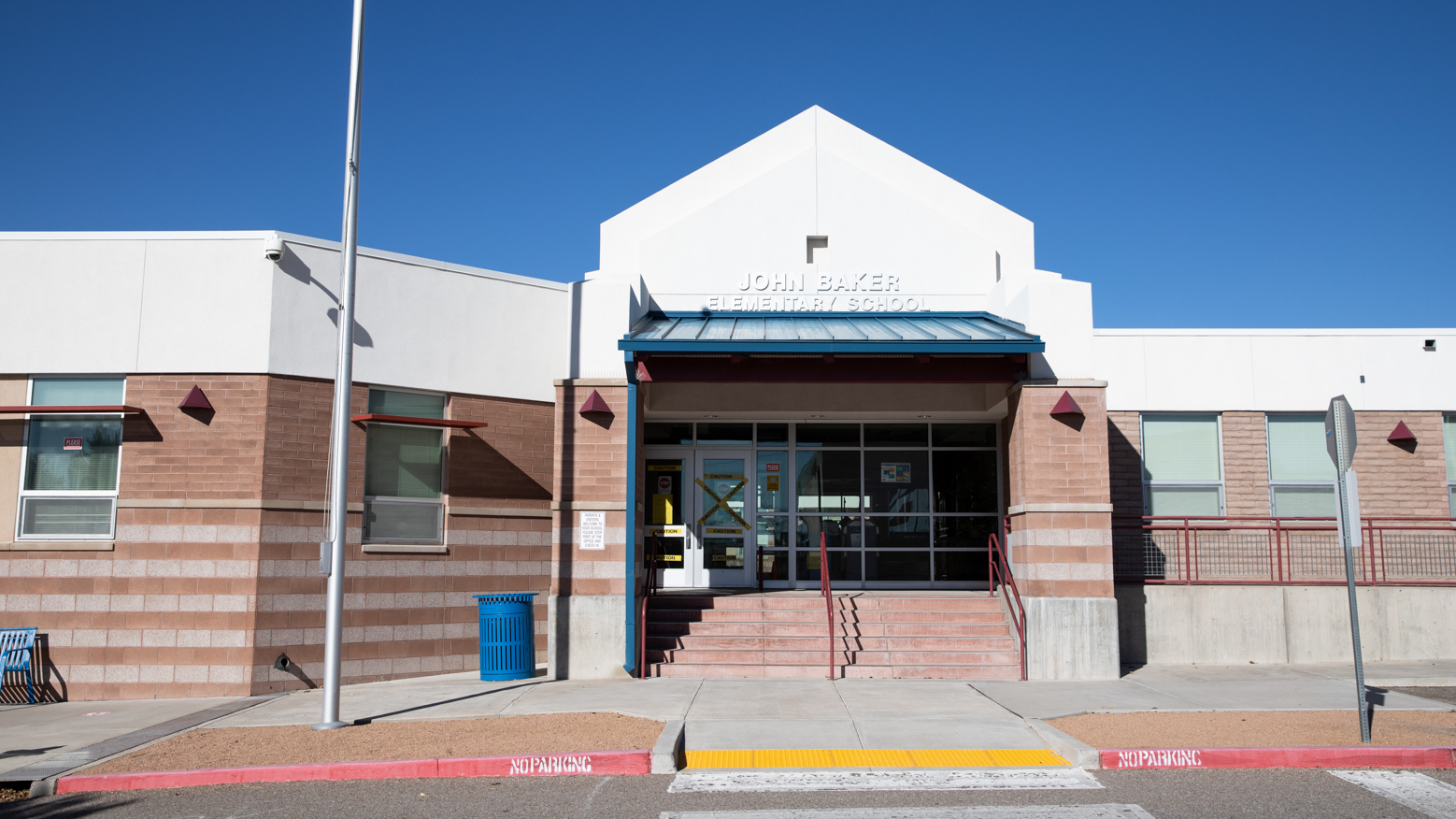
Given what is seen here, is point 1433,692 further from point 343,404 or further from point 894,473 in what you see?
point 343,404

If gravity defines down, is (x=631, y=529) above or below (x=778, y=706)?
above

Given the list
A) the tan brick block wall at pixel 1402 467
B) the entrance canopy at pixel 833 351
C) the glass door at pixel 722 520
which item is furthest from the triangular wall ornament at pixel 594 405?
the tan brick block wall at pixel 1402 467

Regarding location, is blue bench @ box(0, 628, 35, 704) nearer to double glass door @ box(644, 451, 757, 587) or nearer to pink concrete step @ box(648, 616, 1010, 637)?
pink concrete step @ box(648, 616, 1010, 637)

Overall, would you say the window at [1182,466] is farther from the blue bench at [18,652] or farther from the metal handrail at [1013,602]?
the blue bench at [18,652]

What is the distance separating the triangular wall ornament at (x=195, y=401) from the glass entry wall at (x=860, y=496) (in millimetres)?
6423

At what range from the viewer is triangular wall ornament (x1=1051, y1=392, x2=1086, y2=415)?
1327 cm

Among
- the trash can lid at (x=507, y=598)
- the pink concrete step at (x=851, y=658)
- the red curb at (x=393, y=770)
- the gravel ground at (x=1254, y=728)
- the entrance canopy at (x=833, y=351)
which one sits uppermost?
the entrance canopy at (x=833, y=351)

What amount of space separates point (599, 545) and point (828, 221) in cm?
603

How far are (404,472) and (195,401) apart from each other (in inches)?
107

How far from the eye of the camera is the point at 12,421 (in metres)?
13.1

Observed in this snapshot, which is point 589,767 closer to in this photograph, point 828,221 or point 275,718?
point 275,718

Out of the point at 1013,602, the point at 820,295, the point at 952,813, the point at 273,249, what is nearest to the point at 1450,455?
the point at 1013,602

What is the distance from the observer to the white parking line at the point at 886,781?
770cm

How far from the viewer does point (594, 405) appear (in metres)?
13.6
